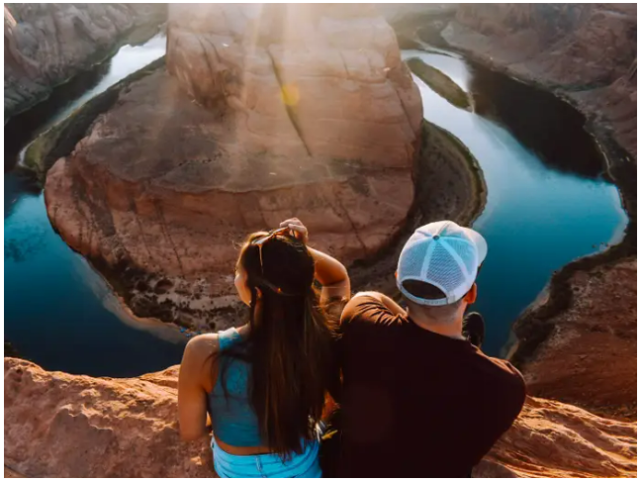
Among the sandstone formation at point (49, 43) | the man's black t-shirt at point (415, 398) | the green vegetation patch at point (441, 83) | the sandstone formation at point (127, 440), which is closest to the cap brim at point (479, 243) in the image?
the man's black t-shirt at point (415, 398)

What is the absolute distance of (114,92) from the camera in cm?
2991

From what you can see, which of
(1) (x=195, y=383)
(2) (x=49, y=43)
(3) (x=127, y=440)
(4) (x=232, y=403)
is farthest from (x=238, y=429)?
(2) (x=49, y=43)

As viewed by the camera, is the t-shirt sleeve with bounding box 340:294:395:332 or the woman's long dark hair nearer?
the woman's long dark hair

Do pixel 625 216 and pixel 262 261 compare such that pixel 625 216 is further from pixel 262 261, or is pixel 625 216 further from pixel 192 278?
pixel 262 261

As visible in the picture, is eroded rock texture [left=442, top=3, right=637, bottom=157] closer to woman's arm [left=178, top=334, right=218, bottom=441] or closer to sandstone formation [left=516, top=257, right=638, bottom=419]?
sandstone formation [left=516, top=257, right=638, bottom=419]

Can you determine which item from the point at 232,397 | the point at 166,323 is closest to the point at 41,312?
the point at 166,323

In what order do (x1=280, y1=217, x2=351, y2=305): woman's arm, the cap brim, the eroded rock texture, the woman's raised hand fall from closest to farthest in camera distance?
the cap brim → the woman's raised hand → (x1=280, y1=217, x2=351, y2=305): woman's arm → the eroded rock texture

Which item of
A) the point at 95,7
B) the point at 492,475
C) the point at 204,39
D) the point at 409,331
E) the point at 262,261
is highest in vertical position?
the point at 262,261

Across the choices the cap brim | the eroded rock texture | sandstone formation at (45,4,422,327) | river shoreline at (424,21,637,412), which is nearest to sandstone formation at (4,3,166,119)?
sandstone formation at (45,4,422,327)

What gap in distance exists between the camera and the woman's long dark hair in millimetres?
2498

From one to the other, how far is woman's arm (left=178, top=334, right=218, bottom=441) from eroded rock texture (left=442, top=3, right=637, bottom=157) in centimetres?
2881

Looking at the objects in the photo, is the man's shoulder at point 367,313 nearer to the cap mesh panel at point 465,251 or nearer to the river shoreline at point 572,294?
the cap mesh panel at point 465,251

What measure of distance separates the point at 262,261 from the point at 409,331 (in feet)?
2.65

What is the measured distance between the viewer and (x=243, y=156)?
64.1 feet
